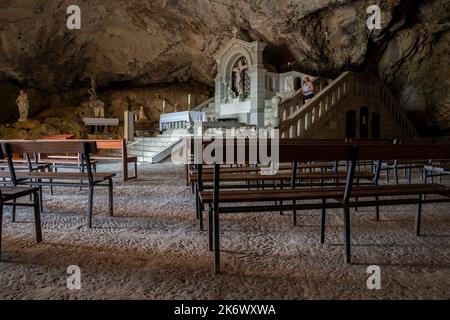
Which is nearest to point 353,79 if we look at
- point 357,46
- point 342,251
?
point 357,46

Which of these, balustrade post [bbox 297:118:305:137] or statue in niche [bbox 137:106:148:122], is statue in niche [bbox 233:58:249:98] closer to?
statue in niche [bbox 137:106:148:122]

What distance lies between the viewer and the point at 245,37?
48.3 ft

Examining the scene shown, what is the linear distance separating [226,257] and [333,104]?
9054mm

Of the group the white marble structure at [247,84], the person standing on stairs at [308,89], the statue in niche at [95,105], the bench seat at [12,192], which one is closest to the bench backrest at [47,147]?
the bench seat at [12,192]

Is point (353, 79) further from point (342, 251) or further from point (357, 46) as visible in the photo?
point (342, 251)

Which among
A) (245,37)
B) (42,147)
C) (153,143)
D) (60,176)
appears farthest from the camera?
(245,37)

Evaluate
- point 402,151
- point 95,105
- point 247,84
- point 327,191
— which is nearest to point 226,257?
point 327,191

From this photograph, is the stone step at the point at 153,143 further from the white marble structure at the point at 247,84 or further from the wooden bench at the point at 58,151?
the wooden bench at the point at 58,151

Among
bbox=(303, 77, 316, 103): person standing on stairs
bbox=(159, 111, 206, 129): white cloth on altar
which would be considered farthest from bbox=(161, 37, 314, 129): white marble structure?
bbox=(303, 77, 316, 103): person standing on stairs

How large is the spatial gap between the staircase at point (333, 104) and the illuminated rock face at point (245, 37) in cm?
169

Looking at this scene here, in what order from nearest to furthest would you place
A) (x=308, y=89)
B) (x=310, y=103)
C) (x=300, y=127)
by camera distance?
(x=300, y=127)
(x=310, y=103)
(x=308, y=89)

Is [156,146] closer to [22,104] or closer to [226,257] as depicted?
[22,104]

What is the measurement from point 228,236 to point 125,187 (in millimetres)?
3438

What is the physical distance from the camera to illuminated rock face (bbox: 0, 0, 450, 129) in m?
12.2
